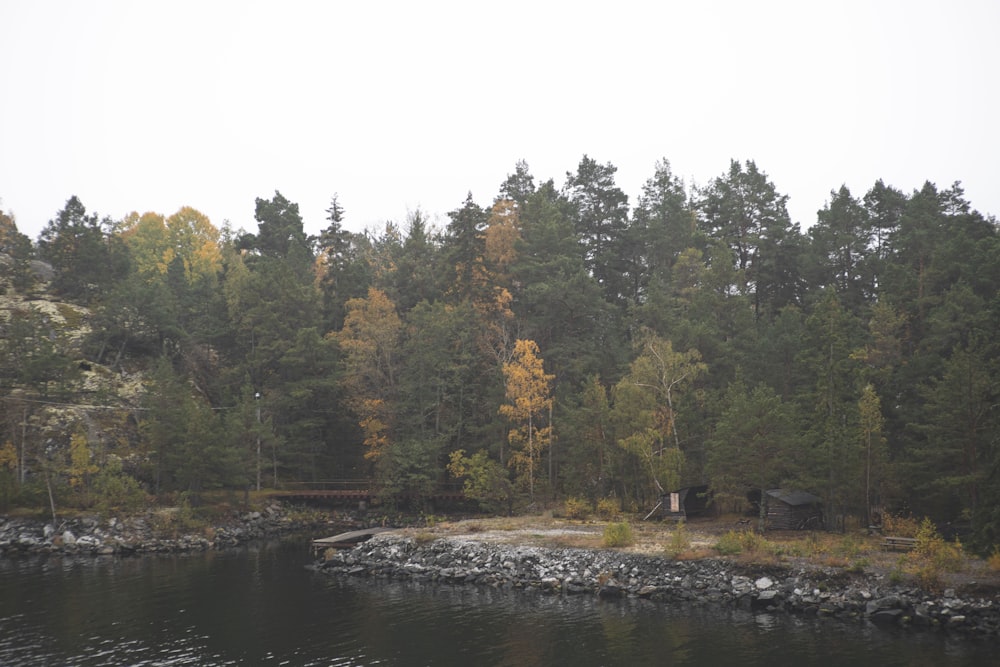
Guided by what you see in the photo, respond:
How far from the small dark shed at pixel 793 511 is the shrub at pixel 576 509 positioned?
13.6 m

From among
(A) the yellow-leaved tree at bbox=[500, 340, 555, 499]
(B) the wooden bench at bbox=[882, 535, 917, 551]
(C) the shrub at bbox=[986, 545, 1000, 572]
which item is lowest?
(B) the wooden bench at bbox=[882, 535, 917, 551]

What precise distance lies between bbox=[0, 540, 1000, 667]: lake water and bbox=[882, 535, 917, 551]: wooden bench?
29.1ft

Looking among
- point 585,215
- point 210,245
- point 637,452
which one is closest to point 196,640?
point 637,452

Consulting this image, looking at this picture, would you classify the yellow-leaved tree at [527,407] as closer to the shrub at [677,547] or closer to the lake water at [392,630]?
the lake water at [392,630]

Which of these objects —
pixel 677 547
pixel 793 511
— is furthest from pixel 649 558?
pixel 793 511

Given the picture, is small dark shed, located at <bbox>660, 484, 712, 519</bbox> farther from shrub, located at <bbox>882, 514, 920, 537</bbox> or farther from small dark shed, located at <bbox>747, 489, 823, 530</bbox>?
shrub, located at <bbox>882, 514, 920, 537</bbox>

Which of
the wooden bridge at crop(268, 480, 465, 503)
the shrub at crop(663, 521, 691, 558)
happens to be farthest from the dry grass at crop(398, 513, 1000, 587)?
the wooden bridge at crop(268, 480, 465, 503)

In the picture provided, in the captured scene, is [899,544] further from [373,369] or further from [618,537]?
[373,369]

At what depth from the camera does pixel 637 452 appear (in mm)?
47781

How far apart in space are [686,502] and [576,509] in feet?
26.7

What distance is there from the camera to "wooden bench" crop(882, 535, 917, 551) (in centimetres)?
3186

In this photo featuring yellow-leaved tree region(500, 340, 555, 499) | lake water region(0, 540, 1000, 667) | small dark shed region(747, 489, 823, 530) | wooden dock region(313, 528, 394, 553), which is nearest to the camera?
lake water region(0, 540, 1000, 667)

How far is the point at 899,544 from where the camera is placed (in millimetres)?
32344

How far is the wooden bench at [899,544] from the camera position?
105 feet
